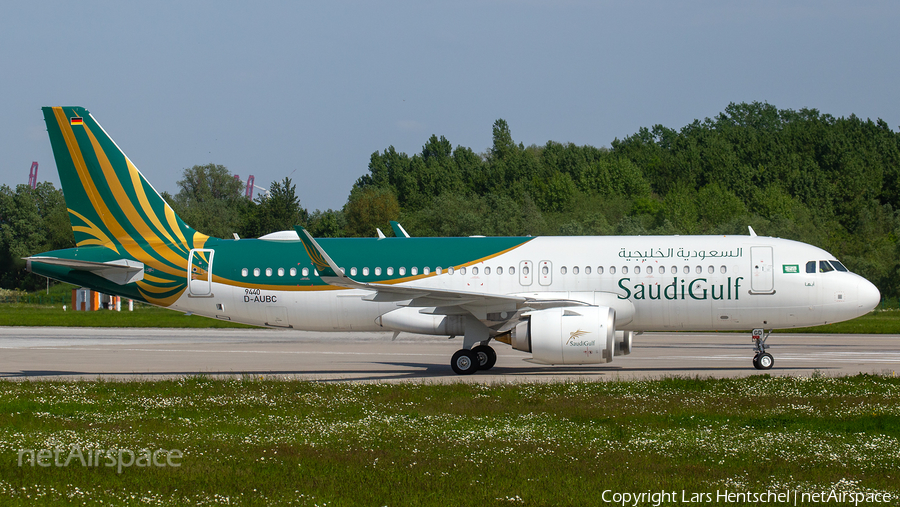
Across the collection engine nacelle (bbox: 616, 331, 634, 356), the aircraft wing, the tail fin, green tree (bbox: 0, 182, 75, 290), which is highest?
green tree (bbox: 0, 182, 75, 290)

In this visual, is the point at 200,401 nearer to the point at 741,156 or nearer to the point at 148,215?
the point at 148,215

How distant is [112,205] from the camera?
23.7 meters

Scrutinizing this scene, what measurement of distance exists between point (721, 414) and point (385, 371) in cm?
1100

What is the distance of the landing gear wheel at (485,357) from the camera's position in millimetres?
22516

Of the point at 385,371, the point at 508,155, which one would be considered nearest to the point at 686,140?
the point at 508,155

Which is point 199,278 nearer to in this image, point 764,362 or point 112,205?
point 112,205

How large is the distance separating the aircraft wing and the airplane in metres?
0.05

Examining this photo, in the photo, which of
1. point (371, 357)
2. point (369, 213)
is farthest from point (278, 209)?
point (371, 357)

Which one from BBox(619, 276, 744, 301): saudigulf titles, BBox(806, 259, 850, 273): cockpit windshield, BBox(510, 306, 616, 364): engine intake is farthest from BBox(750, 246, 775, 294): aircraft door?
BBox(510, 306, 616, 364): engine intake

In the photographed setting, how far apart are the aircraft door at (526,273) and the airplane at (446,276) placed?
0.05 meters

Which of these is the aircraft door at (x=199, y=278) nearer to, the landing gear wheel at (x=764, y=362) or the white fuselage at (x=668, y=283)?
the white fuselage at (x=668, y=283)

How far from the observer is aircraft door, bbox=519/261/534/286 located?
22406mm

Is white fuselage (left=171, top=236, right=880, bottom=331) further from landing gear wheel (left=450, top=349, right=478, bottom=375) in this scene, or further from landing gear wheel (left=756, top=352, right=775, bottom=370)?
landing gear wheel (left=450, top=349, right=478, bottom=375)

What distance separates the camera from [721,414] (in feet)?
48.2
